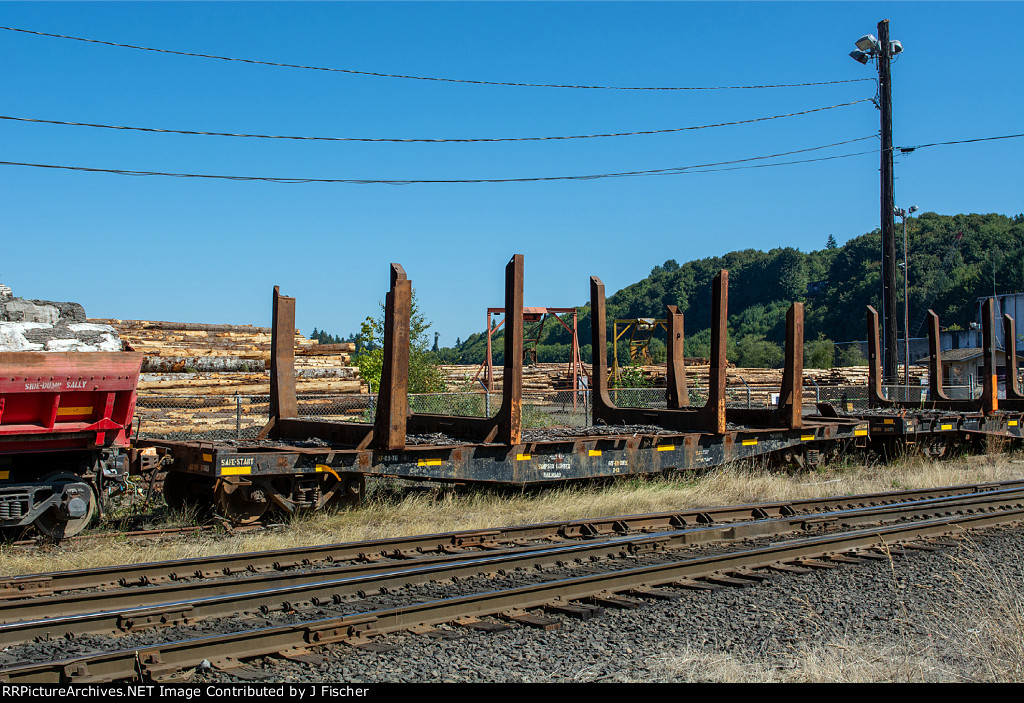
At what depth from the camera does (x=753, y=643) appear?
5.56m

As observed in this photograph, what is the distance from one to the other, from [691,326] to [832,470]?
97063 mm

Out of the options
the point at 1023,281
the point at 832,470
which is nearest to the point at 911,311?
the point at 1023,281

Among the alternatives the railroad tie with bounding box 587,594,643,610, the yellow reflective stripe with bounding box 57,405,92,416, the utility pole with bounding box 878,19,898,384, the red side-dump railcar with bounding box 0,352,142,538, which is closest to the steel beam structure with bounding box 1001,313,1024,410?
the utility pole with bounding box 878,19,898,384

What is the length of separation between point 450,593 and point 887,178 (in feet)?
68.5

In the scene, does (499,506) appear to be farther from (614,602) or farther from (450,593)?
(614,602)

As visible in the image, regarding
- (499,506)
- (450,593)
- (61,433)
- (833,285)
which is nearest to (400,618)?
(450,593)

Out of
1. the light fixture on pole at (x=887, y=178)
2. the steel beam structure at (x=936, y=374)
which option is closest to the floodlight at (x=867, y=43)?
the light fixture on pole at (x=887, y=178)

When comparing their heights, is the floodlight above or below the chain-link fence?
above

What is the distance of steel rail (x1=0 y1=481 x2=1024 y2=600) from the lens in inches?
269

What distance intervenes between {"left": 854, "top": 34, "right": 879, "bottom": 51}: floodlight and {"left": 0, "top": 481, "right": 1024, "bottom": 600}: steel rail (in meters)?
16.8


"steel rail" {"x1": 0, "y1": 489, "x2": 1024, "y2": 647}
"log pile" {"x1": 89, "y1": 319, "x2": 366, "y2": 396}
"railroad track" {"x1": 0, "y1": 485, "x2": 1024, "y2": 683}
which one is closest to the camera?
"railroad track" {"x1": 0, "y1": 485, "x2": 1024, "y2": 683}

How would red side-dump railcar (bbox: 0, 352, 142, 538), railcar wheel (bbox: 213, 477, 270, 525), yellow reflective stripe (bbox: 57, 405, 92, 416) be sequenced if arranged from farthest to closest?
railcar wheel (bbox: 213, 477, 270, 525)
yellow reflective stripe (bbox: 57, 405, 92, 416)
red side-dump railcar (bbox: 0, 352, 142, 538)

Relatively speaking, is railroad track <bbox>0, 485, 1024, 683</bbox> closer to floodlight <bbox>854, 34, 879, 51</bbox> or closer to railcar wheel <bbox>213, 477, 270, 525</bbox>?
railcar wheel <bbox>213, 477, 270, 525</bbox>

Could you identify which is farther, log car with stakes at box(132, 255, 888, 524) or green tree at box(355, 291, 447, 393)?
green tree at box(355, 291, 447, 393)
